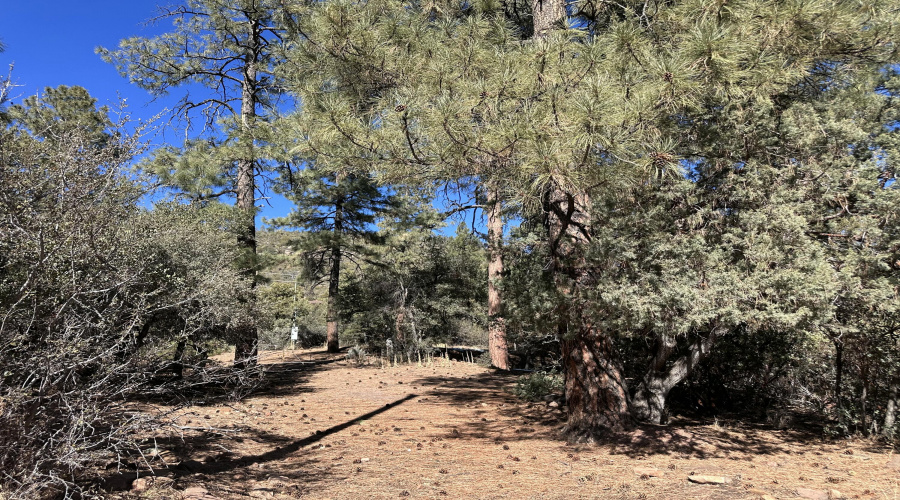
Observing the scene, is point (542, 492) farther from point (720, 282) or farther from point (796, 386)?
point (796, 386)

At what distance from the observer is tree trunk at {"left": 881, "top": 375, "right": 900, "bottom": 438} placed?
4918 mm

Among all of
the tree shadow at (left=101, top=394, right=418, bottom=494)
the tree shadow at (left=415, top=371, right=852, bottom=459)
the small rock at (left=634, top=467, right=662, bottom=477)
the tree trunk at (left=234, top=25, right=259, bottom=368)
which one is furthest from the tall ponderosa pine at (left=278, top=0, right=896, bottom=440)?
the tree trunk at (left=234, top=25, right=259, bottom=368)

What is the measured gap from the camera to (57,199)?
122 inches

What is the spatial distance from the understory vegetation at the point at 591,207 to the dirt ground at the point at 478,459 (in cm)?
45

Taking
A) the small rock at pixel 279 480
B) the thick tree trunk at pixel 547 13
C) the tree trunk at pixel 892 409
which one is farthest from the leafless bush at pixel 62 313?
the tree trunk at pixel 892 409

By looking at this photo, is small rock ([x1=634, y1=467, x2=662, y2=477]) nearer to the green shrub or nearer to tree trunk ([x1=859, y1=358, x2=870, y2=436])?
tree trunk ([x1=859, y1=358, x2=870, y2=436])

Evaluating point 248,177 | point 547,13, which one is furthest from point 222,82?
point 547,13

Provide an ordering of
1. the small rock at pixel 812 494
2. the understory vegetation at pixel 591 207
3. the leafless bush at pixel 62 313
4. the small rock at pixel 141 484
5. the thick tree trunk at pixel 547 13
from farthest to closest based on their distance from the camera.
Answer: the thick tree trunk at pixel 547 13, the small rock at pixel 812 494, the small rock at pixel 141 484, the understory vegetation at pixel 591 207, the leafless bush at pixel 62 313

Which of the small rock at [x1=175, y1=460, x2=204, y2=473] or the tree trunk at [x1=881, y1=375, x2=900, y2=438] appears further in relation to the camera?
the tree trunk at [x1=881, y1=375, x2=900, y2=438]

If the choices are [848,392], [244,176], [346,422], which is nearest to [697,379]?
[848,392]

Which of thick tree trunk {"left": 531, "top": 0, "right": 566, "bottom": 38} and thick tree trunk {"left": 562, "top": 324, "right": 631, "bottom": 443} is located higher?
thick tree trunk {"left": 531, "top": 0, "right": 566, "bottom": 38}

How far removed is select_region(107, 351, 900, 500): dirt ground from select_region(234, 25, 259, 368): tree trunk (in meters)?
2.52

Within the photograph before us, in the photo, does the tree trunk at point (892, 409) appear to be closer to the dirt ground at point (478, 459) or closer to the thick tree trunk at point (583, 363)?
the dirt ground at point (478, 459)

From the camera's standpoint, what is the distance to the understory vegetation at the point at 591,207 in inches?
118
